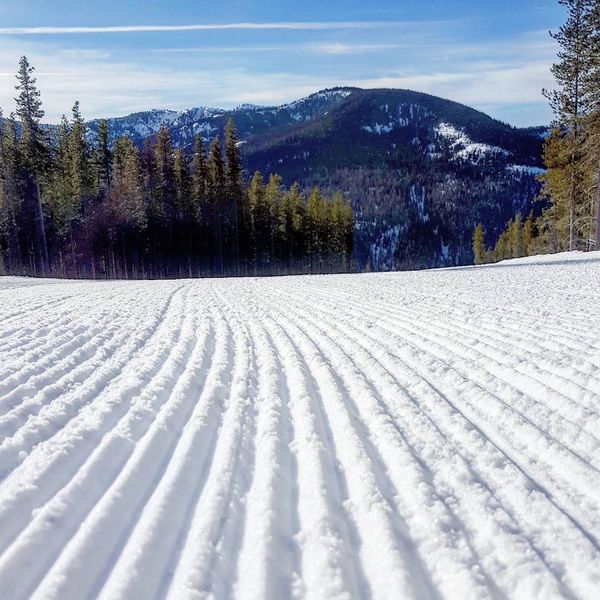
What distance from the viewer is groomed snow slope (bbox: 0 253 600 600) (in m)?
2.62

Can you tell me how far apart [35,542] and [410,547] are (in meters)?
2.09

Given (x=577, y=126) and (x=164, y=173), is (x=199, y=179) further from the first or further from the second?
(x=577, y=126)

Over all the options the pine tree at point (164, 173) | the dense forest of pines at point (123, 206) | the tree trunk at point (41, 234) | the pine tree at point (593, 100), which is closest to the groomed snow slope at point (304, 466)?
the pine tree at point (593, 100)

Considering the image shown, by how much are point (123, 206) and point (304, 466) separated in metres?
42.8

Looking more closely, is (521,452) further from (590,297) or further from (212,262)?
(212,262)

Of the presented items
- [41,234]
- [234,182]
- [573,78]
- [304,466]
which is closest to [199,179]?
[234,182]

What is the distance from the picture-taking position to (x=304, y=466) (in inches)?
150

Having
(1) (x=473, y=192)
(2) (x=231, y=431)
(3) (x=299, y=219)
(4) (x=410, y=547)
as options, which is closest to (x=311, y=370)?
(2) (x=231, y=431)

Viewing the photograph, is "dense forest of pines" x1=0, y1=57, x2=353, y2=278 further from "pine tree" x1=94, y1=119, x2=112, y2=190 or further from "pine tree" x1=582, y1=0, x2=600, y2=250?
"pine tree" x1=582, y1=0, x2=600, y2=250

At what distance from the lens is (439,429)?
443cm

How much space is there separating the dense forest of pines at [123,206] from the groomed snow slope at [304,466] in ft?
121

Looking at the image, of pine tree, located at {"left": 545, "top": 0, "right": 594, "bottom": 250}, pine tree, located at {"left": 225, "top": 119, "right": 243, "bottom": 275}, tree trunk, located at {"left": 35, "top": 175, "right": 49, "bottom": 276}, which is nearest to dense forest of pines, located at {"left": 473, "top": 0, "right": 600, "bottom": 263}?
pine tree, located at {"left": 545, "top": 0, "right": 594, "bottom": 250}

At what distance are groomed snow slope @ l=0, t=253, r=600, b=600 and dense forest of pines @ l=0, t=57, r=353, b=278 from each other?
3682 cm

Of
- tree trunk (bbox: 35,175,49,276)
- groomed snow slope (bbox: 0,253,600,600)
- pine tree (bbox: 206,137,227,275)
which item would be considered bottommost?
groomed snow slope (bbox: 0,253,600,600)
